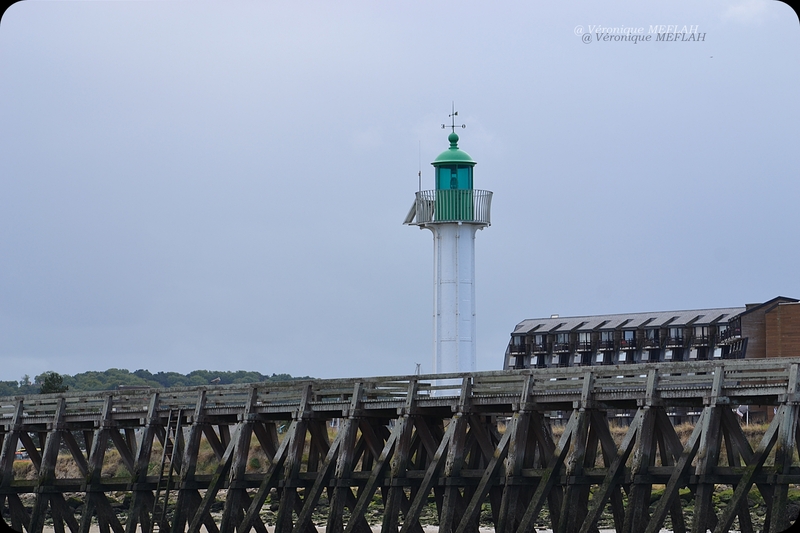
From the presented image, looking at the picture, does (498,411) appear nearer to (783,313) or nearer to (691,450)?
(691,450)

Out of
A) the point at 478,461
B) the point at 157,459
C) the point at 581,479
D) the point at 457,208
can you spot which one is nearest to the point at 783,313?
the point at 457,208

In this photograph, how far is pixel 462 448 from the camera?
2959cm

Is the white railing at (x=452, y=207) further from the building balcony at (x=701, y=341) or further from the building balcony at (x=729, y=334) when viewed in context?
the building balcony at (x=701, y=341)

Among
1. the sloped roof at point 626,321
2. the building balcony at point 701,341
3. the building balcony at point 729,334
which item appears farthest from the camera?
the sloped roof at point 626,321

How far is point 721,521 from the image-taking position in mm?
23750

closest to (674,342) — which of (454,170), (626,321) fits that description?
(626,321)

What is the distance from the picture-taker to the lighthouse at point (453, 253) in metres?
49.2

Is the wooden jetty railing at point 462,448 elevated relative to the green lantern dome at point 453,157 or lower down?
lower down

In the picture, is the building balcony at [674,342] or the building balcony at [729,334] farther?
the building balcony at [674,342]

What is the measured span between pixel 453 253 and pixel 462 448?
68.4ft

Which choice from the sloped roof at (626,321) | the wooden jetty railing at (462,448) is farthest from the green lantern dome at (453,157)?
the sloped roof at (626,321)

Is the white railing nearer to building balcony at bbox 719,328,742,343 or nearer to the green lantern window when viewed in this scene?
the green lantern window

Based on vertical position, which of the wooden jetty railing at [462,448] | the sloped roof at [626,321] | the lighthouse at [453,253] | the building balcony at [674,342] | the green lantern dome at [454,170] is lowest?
the wooden jetty railing at [462,448]

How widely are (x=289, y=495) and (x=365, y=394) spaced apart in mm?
3253
